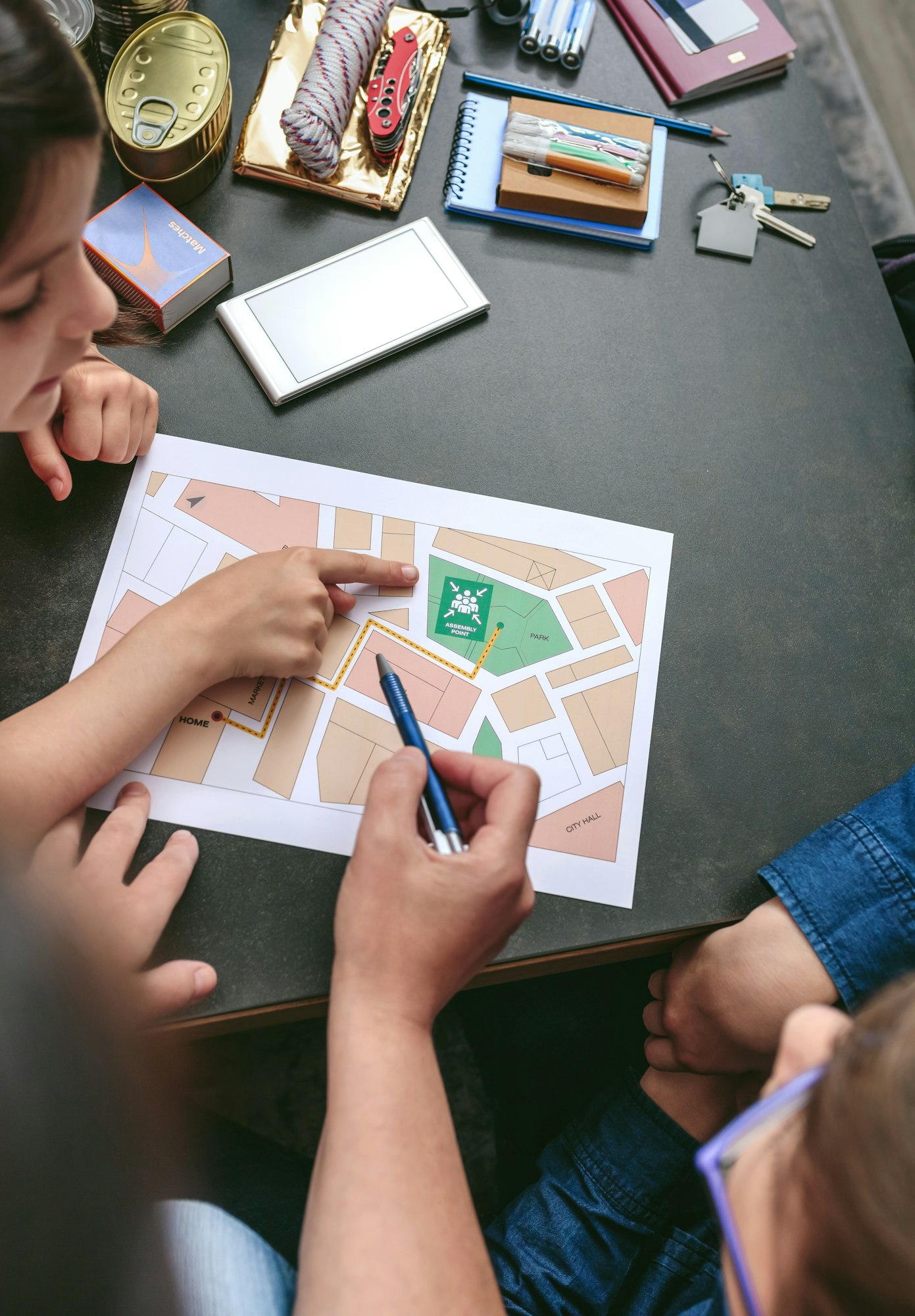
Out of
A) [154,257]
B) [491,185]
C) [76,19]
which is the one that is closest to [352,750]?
[154,257]

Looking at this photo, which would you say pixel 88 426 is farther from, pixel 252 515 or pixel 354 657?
pixel 354 657

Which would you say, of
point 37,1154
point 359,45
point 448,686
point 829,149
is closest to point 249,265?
point 359,45

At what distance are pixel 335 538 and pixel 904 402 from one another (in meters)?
0.61

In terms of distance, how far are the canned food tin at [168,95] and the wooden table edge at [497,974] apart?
75 cm

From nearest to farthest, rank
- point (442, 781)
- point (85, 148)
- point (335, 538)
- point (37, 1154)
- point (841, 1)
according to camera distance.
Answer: point (37, 1154) < point (85, 148) < point (442, 781) < point (335, 538) < point (841, 1)

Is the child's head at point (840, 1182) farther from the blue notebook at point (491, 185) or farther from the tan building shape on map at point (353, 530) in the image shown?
the blue notebook at point (491, 185)

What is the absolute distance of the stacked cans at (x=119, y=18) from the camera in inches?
34.1

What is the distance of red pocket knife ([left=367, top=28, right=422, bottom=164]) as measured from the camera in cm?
90

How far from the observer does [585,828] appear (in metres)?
0.74

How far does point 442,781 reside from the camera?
69 cm

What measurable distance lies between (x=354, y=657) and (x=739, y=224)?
626mm

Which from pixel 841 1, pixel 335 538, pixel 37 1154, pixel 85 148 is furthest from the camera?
pixel 841 1

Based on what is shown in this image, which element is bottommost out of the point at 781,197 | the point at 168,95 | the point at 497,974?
the point at 497,974

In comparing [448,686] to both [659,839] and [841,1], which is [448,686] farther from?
[841,1]
